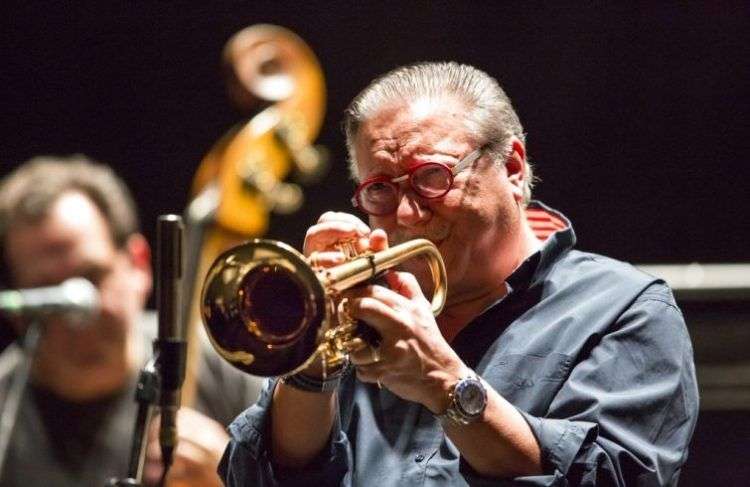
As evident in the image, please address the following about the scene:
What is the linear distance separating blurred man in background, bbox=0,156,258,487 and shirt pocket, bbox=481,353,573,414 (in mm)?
1309

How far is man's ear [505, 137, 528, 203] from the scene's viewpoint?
2514mm

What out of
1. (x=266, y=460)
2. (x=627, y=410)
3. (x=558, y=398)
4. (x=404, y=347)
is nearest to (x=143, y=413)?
(x=266, y=460)

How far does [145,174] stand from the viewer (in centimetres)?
451

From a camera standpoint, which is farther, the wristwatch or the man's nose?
the man's nose

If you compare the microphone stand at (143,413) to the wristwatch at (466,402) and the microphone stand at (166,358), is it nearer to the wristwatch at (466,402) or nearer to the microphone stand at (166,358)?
the microphone stand at (166,358)

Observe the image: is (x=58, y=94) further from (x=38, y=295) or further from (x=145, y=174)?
(x=38, y=295)

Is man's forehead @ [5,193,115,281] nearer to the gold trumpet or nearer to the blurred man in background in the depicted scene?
the blurred man in background

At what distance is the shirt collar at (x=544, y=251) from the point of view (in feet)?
7.76

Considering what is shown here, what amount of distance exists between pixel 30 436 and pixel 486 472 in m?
1.81

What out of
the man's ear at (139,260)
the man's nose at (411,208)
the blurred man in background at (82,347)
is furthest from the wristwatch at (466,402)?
the man's ear at (139,260)

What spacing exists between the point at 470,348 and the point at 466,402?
0.34 metres

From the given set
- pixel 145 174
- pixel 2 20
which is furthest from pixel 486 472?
pixel 2 20

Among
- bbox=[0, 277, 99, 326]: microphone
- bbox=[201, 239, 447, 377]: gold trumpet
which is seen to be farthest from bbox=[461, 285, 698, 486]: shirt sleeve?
bbox=[0, 277, 99, 326]: microphone

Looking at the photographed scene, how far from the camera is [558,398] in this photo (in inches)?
85.3
